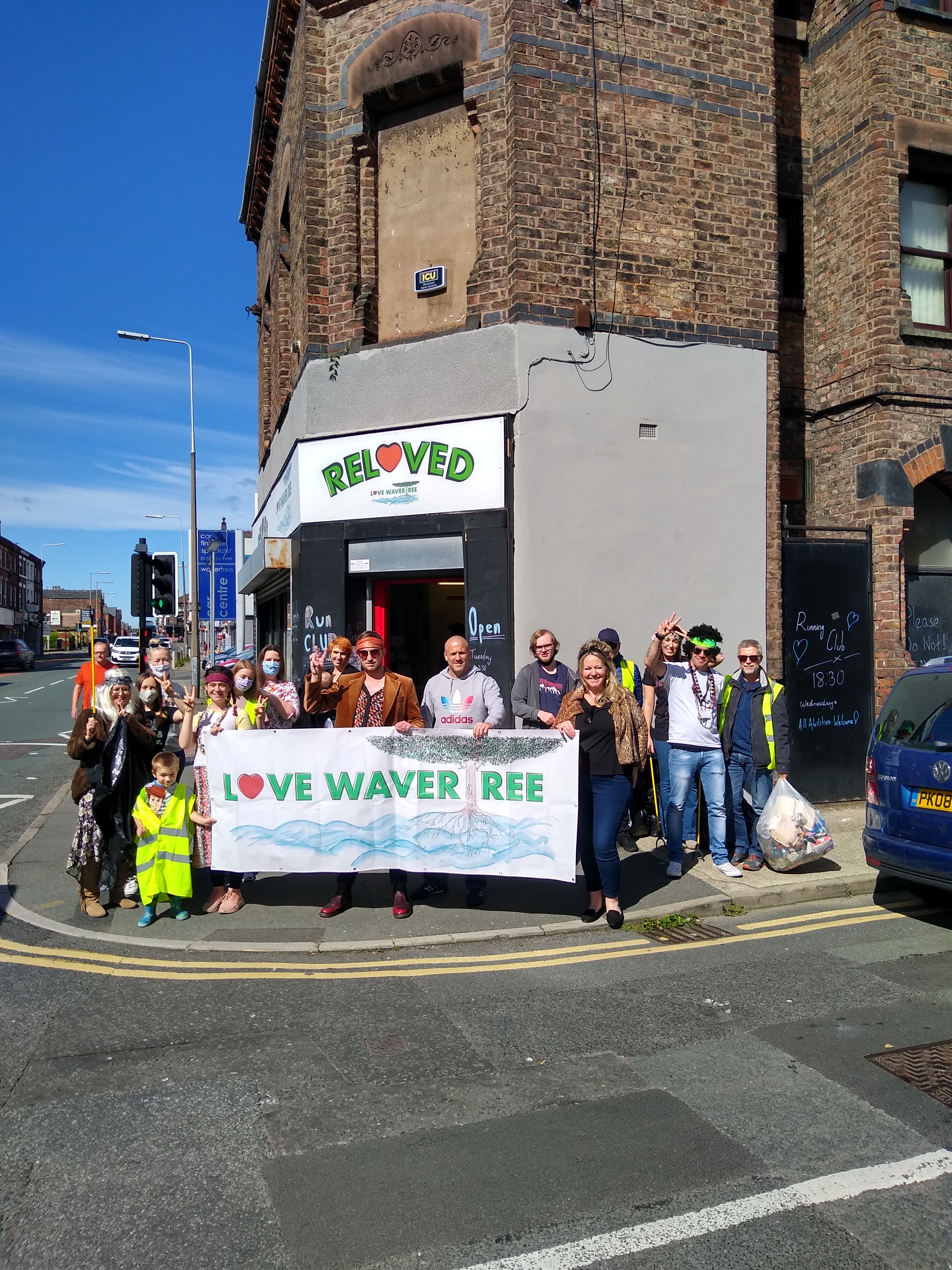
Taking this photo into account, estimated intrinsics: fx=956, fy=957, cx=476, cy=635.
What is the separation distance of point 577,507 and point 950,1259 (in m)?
7.76

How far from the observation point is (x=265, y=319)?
57.3 feet

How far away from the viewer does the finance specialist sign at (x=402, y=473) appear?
32.8 ft

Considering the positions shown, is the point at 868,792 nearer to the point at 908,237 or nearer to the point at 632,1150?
the point at 632,1150

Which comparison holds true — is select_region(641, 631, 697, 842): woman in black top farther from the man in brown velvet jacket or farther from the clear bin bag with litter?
the man in brown velvet jacket

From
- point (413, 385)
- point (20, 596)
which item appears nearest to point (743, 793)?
point (413, 385)

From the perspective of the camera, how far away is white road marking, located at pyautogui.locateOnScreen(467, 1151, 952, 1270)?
2971 millimetres

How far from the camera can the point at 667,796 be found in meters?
8.23

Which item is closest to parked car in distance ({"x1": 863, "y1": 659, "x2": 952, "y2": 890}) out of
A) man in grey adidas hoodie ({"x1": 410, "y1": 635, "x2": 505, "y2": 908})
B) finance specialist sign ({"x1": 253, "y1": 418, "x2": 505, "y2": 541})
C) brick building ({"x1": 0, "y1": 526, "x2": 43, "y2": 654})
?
man in grey adidas hoodie ({"x1": 410, "y1": 635, "x2": 505, "y2": 908})

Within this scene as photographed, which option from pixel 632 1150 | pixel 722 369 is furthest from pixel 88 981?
pixel 722 369

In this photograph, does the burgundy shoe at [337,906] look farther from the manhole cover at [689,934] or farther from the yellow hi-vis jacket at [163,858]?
the manhole cover at [689,934]

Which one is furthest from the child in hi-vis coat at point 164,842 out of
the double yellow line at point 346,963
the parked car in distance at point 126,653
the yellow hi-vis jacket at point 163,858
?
the parked car in distance at point 126,653

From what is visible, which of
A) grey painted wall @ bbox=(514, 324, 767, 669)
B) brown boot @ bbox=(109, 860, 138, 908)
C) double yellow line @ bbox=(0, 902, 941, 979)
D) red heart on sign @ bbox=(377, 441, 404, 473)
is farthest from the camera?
red heart on sign @ bbox=(377, 441, 404, 473)

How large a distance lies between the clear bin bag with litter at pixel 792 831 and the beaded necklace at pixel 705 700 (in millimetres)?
757

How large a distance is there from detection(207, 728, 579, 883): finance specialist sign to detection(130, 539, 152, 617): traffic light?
677 centimetres
